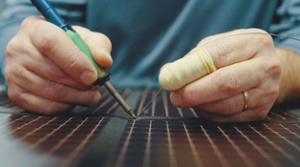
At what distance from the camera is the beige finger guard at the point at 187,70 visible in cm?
56

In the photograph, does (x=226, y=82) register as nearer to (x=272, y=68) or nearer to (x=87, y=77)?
(x=272, y=68)

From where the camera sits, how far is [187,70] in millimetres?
562

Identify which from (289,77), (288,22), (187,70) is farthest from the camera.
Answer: (288,22)

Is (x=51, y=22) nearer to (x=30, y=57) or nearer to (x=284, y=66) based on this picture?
(x=30, y=57)

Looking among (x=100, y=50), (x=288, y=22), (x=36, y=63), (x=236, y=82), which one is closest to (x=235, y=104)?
(x=236, y=82)

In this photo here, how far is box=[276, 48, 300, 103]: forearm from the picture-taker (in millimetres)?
834

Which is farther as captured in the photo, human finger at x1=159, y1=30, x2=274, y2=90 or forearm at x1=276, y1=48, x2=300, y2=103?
forearm at x1=276, y1=48, x2=300, y2=103

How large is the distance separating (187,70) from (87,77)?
0.70ft

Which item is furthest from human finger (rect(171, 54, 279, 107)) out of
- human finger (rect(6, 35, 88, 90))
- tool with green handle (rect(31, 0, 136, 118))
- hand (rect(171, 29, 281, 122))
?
human finger (rect(6, 35, 88, 90))

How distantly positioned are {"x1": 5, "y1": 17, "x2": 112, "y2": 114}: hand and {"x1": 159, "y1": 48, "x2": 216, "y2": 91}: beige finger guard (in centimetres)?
15

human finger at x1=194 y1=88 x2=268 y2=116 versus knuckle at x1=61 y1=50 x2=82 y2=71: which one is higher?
knuckle at x1=61 y1=50 x2=82 y2=71

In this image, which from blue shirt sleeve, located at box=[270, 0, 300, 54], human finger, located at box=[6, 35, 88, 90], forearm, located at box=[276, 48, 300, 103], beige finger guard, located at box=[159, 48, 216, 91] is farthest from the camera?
blue shirt sleeve, located at box=[270, 0, 300, 54]

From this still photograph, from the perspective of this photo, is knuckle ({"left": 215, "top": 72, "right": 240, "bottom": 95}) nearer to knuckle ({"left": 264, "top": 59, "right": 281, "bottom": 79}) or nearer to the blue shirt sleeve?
knuckle ({"left": 264, "top": 59, "right": 281, "bottom": 79})

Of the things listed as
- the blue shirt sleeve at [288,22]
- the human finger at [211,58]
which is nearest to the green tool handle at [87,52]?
→ the human finger at [211,58]
